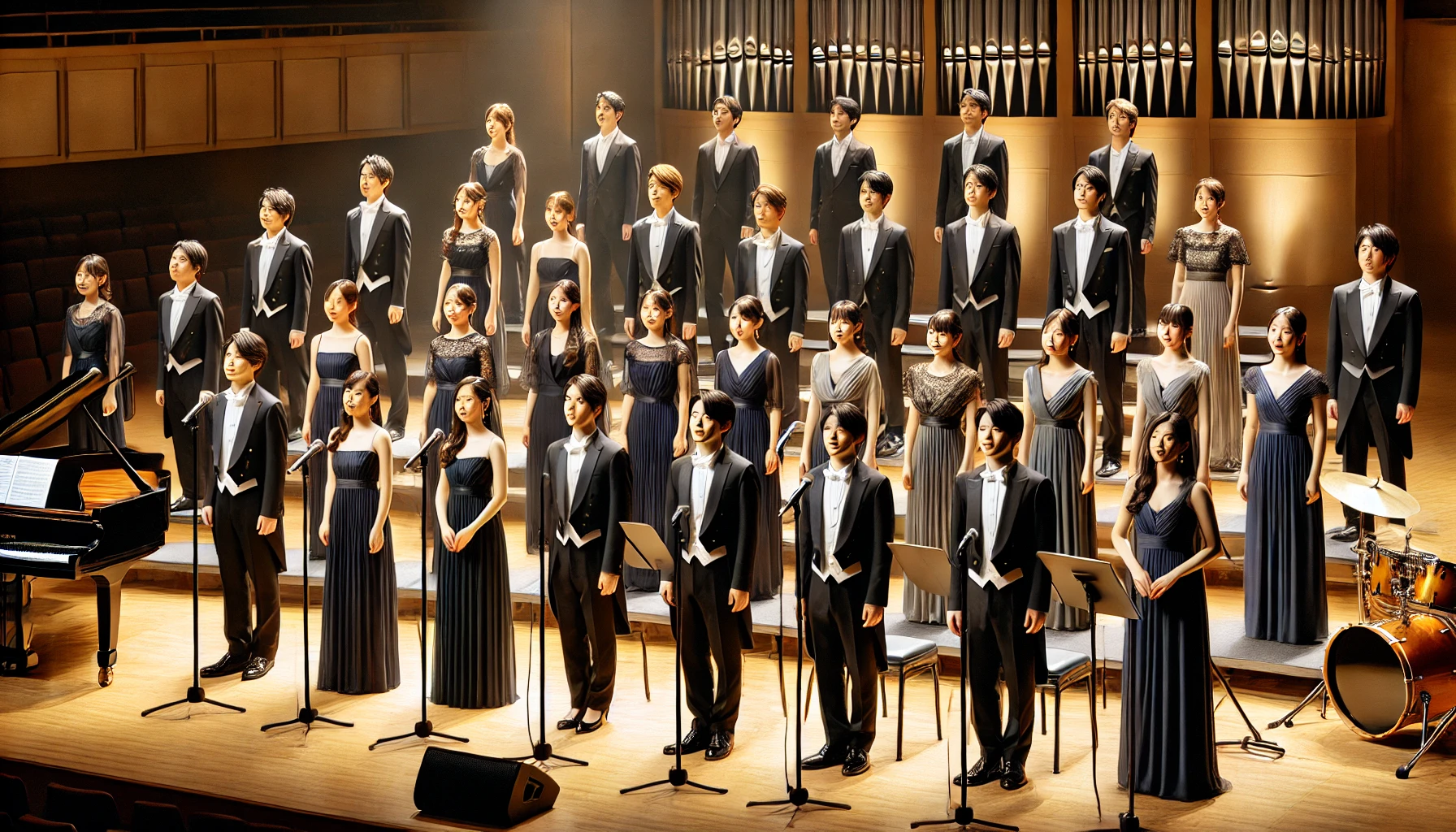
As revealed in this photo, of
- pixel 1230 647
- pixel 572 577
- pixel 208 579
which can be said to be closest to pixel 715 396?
pixel 572 577

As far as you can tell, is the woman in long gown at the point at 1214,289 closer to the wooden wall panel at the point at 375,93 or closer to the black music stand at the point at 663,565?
the black music stand at the point at 663,565

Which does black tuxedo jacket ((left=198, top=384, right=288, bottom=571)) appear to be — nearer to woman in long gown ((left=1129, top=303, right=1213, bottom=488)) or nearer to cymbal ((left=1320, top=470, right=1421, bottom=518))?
woman in long gown ((left=1129, top=303, right=1213, bottom=488))

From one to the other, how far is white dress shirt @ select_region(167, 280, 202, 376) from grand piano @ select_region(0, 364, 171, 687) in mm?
530

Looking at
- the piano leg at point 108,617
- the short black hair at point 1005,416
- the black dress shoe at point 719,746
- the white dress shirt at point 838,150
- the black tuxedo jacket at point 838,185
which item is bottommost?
the black dress shoe at point 719,746

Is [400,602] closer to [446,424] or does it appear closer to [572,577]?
[446,424]

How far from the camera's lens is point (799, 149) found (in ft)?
30.1

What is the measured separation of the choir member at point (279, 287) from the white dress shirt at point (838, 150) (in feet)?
6.87

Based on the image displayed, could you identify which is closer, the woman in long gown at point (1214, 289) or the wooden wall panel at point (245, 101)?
the woman in long gown at point (1214, 289)

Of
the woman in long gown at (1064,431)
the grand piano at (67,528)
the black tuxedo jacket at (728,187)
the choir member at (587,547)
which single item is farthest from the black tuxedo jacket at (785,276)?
the grand piano at (67,528)

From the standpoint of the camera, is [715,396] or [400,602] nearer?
[715,396]

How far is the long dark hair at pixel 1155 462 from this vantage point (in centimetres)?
494

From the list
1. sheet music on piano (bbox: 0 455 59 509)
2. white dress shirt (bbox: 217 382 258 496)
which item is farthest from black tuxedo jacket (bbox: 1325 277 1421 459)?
sheet music on piano (bbox: 0 455 59 509)

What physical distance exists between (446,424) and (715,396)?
145cm

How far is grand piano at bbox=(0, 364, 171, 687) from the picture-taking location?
6.07 m
